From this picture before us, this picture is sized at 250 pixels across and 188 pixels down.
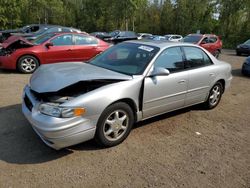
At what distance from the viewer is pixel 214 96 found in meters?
5.45

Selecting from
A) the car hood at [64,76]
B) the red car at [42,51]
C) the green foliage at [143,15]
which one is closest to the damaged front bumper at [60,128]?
the car hood at [64,76]

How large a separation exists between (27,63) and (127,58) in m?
5.09

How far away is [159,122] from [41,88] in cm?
225

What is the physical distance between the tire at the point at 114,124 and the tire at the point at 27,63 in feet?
18.3

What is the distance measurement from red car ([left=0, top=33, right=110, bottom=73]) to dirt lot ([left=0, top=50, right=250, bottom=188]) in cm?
361

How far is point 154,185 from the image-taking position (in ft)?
9.55

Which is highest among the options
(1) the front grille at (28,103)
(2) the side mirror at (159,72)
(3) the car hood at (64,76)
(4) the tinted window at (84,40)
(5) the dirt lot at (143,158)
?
(4) the tinted window at (84,40)

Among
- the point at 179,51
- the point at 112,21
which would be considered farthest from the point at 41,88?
the point at 112,21

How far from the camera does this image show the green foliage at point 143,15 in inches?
1292

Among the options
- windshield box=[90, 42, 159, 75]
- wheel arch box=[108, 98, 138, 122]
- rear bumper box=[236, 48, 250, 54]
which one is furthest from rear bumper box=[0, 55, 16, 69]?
rear bumper box=[236, 48, 250, 54]

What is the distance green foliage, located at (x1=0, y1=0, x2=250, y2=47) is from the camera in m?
32.8

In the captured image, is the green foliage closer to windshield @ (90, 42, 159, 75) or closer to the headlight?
windshield @ (90, 42, 159, 75)

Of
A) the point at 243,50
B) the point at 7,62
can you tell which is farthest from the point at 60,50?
the point at 243,50

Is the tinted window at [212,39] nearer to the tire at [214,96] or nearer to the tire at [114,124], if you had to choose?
the tire at [214,96]
